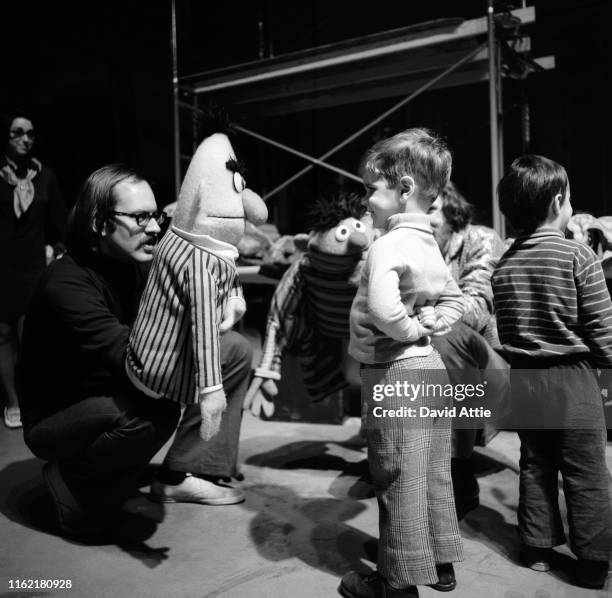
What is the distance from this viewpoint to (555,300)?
1.60 metres

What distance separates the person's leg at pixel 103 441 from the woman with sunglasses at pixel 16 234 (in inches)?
47.8

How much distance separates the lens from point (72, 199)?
17.9 feet

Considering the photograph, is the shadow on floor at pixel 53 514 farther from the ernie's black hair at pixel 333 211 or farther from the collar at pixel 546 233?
the collar at pixel 546 233

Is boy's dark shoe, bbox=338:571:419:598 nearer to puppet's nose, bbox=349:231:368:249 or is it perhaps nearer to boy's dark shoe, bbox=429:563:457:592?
boy's dark shoe, bbox=429:563:457:592

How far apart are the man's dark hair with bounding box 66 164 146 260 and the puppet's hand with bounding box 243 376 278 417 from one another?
26.7 inches

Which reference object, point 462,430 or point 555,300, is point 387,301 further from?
point 462,430

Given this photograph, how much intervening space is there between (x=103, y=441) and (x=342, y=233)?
0.97 m

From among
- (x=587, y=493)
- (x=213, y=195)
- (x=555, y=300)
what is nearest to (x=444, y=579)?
(x=587, y=493)

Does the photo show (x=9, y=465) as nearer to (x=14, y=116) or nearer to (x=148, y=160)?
(x=14, y=116)

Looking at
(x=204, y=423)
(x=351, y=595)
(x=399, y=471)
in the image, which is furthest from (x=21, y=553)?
(x=399, y=471)

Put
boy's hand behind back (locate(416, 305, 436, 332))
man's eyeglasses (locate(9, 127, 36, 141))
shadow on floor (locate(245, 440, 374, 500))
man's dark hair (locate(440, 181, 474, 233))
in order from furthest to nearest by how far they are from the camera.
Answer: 1. man's eyeglasses (locate(9, 127, 36, 141))
2. man's dark hair (locate(440, 181, 474, 233))
3. shadow on floor (locate(245, 440, 374, 500))
4. boy's hand behind back (locate(416, 305, 436, 332))

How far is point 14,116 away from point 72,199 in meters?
2.56

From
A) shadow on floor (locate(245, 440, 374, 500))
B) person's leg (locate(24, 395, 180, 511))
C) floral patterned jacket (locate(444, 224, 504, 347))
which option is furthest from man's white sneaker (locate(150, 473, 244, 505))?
floral patterned jacket (locate(444, 224, 504, 347))

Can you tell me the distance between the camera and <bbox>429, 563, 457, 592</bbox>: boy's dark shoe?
4.96ft
